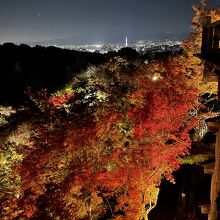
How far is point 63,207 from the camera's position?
13.5m

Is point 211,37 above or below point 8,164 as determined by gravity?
above

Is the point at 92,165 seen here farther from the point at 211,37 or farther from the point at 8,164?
the point at 211,37

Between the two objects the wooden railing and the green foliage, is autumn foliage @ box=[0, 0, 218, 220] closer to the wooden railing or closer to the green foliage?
the green foliage

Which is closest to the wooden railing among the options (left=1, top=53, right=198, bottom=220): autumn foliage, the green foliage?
(left=1, top=53, right=198, bottom=220): autumn foliage

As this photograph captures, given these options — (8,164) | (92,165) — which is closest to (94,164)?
(92,165)

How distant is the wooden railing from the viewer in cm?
616

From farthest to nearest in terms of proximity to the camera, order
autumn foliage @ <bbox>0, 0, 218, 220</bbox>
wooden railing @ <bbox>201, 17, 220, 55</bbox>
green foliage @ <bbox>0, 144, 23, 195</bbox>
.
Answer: green foliage @ <bbox>0, 144, 23, 195</bbox> < autumn foliage @ <bbox>0, 0, 218, 220</bbox> < wooden railing @ <bbox>201, 17, 220, 55</bbox>

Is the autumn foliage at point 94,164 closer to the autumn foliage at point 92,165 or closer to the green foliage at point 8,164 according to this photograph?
the autumn foliage at point 92,165

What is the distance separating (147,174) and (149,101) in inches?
206

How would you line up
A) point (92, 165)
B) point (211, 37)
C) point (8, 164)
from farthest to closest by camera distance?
1. point (8, 164)
2. point (92, 165)
3. point (211, 37)

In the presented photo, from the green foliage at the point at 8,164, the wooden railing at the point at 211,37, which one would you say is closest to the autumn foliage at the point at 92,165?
the green foliage at the point at 8,164

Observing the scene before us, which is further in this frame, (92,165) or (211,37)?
(92,165)

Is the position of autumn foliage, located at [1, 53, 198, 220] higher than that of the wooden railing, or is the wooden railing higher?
the wooden railing

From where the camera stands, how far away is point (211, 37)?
6.32 metres
